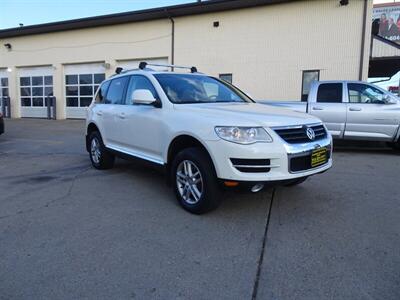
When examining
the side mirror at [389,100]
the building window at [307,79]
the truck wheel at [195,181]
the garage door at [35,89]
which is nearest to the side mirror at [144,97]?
the truck wheel at [195,181]

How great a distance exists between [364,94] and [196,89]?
18.1ft

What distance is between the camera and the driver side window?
27.6ft

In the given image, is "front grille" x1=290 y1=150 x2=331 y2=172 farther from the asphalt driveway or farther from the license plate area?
the asphalt driveway

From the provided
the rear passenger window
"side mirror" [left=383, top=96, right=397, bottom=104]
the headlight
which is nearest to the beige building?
the rear passenger window

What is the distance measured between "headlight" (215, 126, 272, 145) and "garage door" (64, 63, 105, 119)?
16.8 metres

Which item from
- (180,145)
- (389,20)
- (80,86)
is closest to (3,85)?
(80,86)

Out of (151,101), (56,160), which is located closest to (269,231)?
(151,101)

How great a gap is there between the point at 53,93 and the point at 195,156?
61.9ft

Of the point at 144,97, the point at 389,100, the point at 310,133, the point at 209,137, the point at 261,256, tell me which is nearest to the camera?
the point at 261,256

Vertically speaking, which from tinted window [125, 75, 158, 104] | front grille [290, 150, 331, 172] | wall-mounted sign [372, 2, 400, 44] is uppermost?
wall-mounted sign [372, 2, 400, 44]

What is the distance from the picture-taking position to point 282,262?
2979 mm

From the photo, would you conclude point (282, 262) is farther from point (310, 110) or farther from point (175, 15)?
point (175, 15)

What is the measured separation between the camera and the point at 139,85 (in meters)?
5.31

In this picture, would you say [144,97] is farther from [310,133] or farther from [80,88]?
[80,88]
